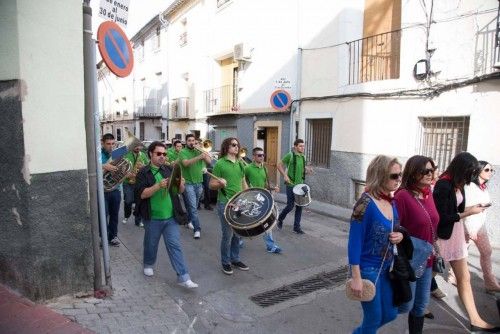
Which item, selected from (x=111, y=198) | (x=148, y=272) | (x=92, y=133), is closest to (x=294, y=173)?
(x=111, y=198)

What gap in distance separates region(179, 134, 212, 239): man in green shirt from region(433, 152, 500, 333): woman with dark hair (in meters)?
4.10

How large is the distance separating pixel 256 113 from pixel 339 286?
959 cm

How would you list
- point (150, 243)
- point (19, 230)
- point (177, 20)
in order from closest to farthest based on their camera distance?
point (19, 230) → point (150, 243) → point (177, 20)

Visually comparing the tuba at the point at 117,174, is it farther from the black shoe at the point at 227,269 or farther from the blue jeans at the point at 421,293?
the blue jeans at the point at 421,293

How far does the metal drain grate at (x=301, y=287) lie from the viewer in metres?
4.28

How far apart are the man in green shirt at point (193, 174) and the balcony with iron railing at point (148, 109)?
17233 millimetres

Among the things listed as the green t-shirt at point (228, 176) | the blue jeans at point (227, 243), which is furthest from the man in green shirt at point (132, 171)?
the blue jeans at point (227, 243)

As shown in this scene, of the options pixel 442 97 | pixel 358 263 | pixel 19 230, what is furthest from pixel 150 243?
pixel 442 97

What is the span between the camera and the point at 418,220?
2.91 metres

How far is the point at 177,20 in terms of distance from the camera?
2058 centimetres

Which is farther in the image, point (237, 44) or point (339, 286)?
point (237, 44)

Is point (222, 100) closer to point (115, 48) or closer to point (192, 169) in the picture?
point (192, 169)

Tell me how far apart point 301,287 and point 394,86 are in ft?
18.7

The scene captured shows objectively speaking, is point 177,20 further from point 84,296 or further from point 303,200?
point 84,296
